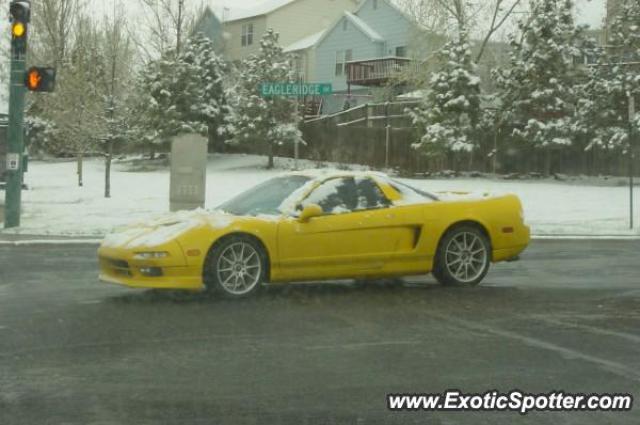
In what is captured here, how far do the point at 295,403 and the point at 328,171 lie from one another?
5.50 m

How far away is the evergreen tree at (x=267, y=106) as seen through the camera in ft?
143

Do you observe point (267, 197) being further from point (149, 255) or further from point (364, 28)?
point (364, 28)

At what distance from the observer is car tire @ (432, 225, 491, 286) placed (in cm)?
1081

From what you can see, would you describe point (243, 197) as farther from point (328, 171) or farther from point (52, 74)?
point (52, 74)

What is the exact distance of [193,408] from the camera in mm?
5547

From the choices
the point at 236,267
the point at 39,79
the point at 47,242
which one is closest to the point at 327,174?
the point at 236,267

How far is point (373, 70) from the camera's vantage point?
166ft

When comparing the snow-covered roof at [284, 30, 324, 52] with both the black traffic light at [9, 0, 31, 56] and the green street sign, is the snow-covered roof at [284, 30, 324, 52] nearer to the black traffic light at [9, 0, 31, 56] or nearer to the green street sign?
the green street sign

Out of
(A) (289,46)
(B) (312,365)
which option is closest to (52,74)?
(B) (312,365)

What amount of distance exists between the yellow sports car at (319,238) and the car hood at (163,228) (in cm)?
1

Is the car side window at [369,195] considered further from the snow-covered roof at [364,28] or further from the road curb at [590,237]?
the snow-covered roof at [364,28]

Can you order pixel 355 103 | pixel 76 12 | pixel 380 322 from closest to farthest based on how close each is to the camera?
pixel 380 322 < pixel 355 103 < pixel 76 12

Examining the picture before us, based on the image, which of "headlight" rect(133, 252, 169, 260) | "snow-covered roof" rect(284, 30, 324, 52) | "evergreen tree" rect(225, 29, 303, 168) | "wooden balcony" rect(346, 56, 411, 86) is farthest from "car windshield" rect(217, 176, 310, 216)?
"snow-covered roof" rect(284, 30, 324, 52)

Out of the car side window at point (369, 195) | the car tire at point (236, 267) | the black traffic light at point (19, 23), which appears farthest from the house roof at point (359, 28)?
the car tire at point (236, 267)
